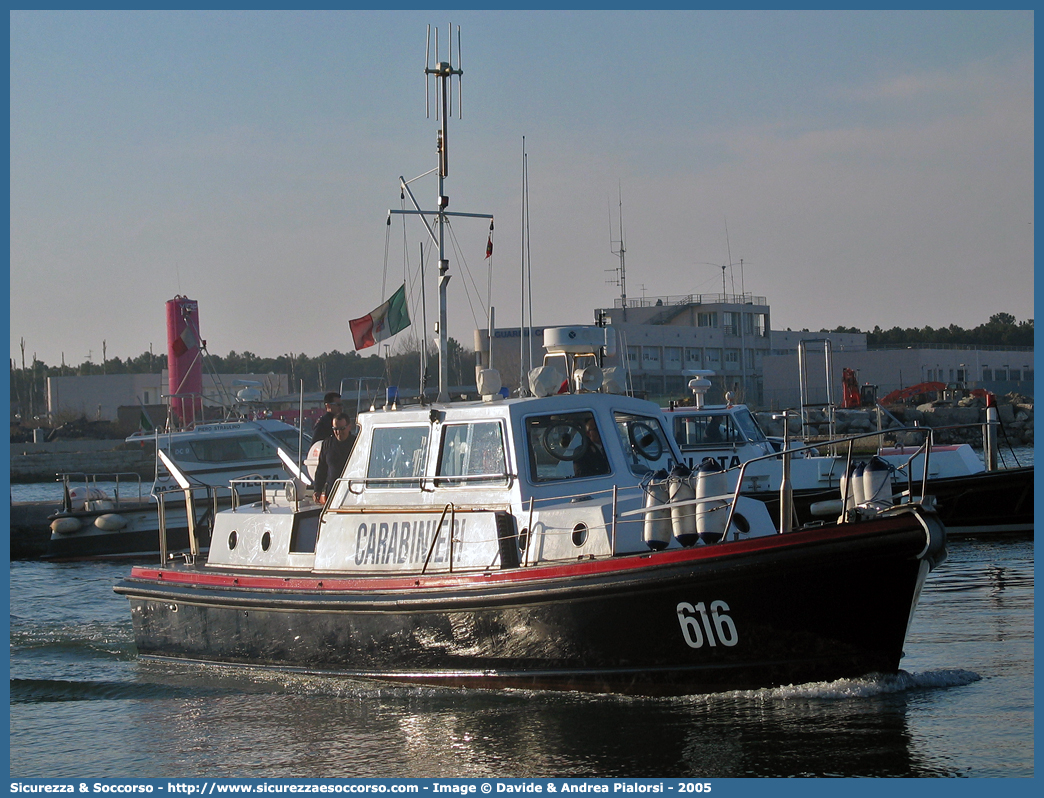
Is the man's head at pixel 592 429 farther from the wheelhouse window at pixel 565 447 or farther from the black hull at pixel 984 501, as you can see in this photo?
the black hull at pixel 984 501

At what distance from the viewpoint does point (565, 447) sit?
9383 millimetres

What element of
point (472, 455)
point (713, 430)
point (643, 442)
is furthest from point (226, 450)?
point (643, 442)

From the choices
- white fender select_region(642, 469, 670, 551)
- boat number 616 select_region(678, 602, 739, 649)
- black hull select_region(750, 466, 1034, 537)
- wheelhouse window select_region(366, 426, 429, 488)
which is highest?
wheelhouse window select_region(366, 426, 429, 488)

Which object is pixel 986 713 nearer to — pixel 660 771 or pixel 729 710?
pixel 729 710

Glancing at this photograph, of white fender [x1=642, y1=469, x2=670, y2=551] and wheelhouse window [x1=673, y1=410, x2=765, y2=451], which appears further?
wheelhouse window [x1=673, y1=410, x2=765, y2=451]

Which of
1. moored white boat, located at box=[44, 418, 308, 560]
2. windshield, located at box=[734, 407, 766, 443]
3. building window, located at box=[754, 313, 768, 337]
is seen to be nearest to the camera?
windshield, located at box=[734, 407, 766, 443]

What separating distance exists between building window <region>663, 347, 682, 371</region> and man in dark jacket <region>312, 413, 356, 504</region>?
45.3m

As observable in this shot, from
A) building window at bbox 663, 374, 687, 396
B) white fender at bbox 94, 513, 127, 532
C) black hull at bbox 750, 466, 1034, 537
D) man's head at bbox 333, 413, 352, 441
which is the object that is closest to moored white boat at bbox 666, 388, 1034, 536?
black hull at bbox 750, 466, 1034, 537

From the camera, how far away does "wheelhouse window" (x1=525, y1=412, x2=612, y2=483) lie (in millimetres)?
9305

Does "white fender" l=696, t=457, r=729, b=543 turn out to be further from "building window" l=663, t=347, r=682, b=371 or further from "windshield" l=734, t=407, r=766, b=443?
"building window" l=663, t=347, r=682, b=371

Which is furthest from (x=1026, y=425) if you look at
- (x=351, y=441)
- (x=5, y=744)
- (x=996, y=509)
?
(x=5, y=744)

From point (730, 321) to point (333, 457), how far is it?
176ft

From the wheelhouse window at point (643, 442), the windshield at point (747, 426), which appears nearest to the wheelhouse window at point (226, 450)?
the windshield at point (747, 426)

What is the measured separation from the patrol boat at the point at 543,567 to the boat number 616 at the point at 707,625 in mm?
14
